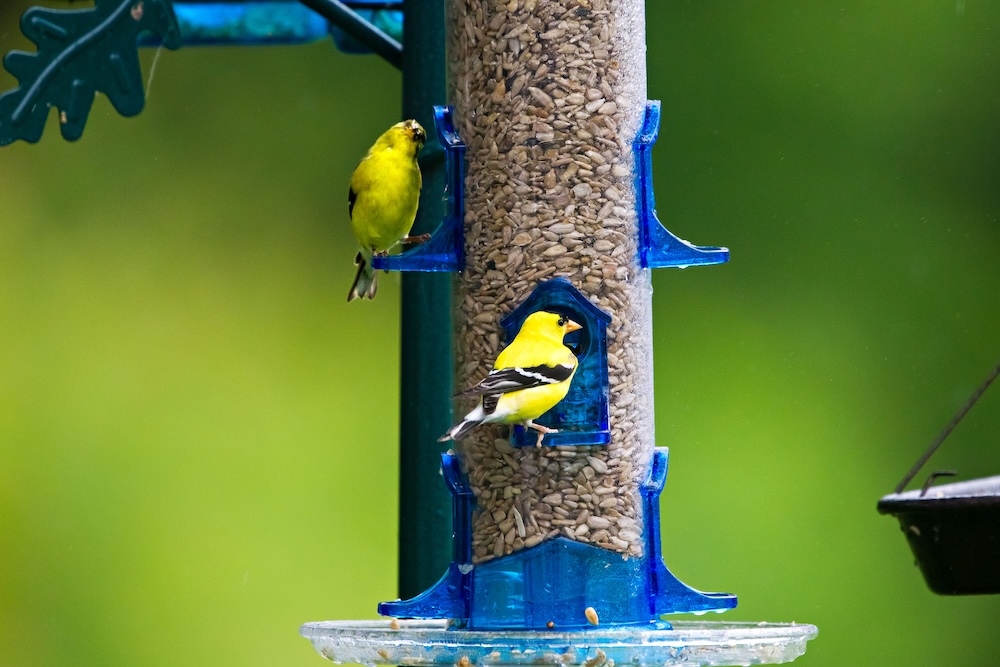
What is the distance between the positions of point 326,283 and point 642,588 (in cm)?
545

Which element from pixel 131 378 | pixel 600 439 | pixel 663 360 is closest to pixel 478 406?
pixel 600 439

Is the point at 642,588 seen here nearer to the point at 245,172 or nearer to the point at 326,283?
the point at 326,283

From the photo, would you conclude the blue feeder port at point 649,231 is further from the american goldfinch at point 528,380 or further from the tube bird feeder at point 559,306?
the american goldfinch at point 528,380

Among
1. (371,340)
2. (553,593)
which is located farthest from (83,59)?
(371,340)

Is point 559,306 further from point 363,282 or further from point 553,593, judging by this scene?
point 363,282

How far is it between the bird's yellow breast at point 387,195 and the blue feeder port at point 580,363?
1.69 feet

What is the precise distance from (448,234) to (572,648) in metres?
0.88

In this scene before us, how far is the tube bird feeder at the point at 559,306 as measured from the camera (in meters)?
2.77

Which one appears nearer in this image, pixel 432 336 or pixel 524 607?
pixel 524 607

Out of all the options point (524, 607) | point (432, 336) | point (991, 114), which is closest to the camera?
point (524, 607)

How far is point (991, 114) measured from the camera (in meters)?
8.15

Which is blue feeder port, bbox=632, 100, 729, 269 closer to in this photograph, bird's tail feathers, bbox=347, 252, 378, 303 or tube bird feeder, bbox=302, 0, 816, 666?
tube bird feeder, bbox=302, 0, 816, 666

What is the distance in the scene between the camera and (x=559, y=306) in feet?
9.22

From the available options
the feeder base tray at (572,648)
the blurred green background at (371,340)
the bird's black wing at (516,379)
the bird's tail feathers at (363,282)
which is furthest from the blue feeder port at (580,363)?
the blurred green background at (371,340)
